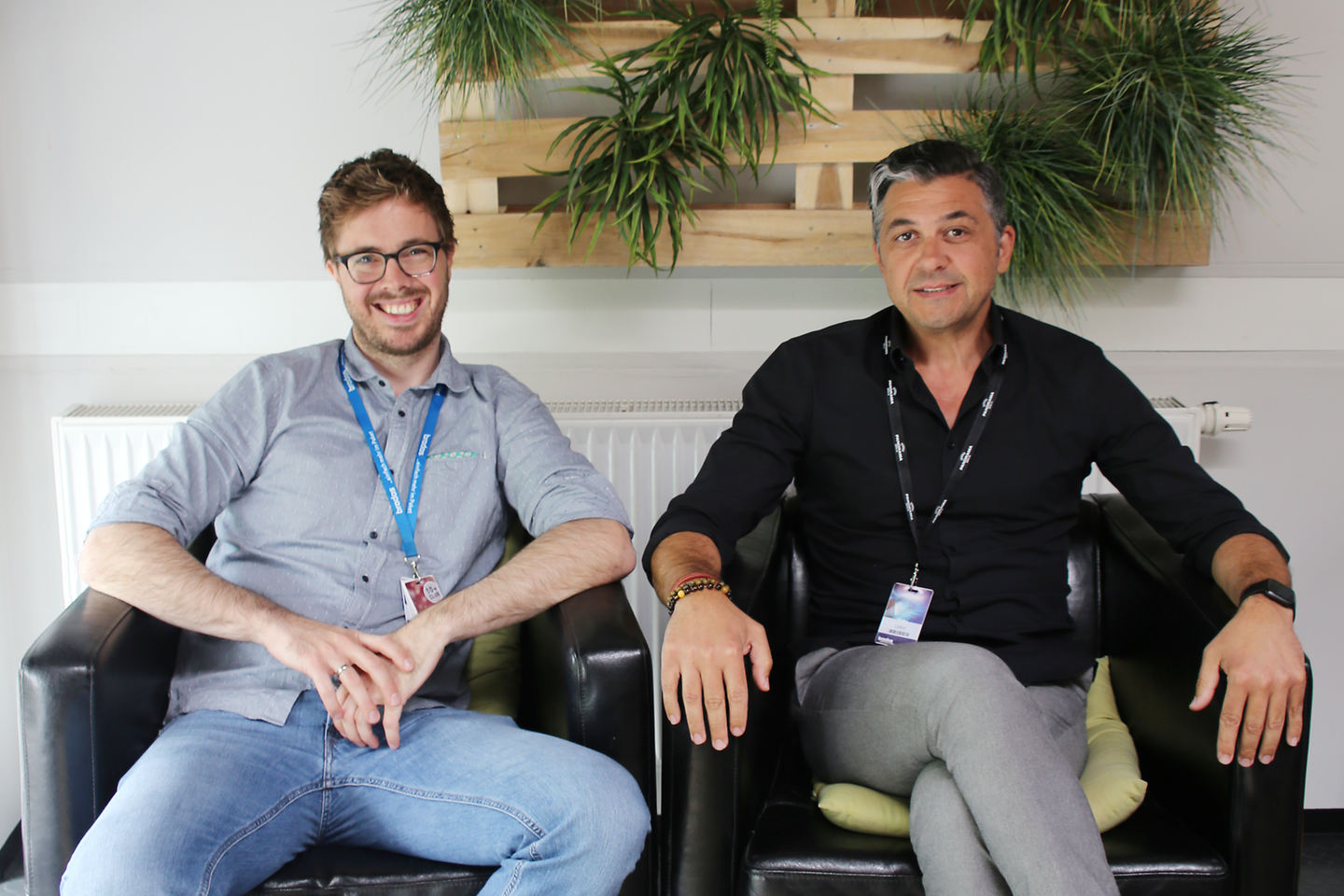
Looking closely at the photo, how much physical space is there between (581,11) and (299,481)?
1130mm

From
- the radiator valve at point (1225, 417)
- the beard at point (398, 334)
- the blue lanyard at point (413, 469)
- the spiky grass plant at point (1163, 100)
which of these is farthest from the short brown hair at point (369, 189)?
the radiator valve at point (1225, 417)

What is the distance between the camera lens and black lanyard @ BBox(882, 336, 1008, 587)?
169 centimetres

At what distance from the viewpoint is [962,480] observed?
170 cm

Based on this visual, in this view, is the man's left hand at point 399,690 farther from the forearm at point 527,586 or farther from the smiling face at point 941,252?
the smiling face at point 941,252

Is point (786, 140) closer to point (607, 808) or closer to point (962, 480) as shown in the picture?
point (962, 480)

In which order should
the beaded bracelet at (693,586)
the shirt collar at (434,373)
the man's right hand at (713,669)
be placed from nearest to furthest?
1. the man's right hand at (713,669)
2. the beaded bracelet at (693,586)
3. the shirt collar at (434,373)

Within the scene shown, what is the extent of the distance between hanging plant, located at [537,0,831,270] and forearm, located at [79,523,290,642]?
0.98 m

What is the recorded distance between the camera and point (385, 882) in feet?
4.30

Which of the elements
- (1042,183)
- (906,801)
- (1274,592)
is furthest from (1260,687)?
(1042,183)

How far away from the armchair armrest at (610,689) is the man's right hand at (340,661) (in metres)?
0.24

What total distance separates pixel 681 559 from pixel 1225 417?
1478 mm

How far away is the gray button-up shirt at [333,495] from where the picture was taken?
5.21ft

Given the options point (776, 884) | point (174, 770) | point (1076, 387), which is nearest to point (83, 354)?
point (174, 770)

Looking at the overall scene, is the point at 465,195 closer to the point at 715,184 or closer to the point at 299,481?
the point at 715,184
